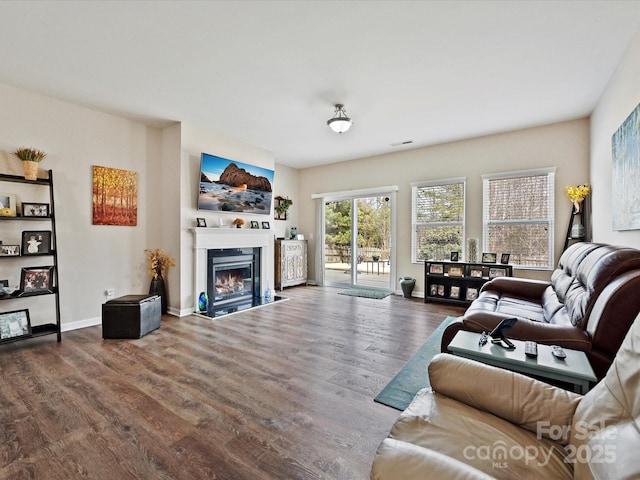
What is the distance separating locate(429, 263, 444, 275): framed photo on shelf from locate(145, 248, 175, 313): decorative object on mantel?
168 inches

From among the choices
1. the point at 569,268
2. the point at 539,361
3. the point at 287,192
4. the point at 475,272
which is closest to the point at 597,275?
the point at 539,361

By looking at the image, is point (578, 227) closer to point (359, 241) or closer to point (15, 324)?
point (359, 241)

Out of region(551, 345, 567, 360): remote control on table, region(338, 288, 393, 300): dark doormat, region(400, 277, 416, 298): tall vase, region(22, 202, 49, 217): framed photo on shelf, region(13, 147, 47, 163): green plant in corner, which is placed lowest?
region(338, 288, 393, 300): dark doormat

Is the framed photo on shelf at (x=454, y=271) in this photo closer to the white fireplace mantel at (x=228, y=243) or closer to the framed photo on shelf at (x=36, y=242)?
the white fireplace mantel at (x=228, y=243)

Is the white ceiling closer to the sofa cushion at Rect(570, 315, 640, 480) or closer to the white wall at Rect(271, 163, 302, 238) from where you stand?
the sofa cushion at Rect(570, 315, 640, 480)

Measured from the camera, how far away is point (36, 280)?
10.7 ft

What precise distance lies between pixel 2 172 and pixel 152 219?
1.67 metres

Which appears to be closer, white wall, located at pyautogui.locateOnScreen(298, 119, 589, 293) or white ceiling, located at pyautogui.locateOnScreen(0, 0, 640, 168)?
white ceiling, located at pyautogui.locateOnScreen(0, 0, 640, 168)

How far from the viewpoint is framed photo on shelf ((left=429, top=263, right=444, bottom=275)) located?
17.3 feet

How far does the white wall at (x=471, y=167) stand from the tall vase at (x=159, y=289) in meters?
3.49

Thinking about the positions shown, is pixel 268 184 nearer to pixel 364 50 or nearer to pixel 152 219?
pixel 152 219

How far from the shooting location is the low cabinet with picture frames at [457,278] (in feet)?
15.9

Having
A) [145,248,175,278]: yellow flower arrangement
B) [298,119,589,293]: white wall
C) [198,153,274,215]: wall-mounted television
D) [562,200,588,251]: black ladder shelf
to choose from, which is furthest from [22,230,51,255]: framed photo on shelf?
[562,200,588,251]: black ladder shelf

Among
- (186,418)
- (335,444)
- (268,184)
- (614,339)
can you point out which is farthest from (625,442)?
(268,184)
